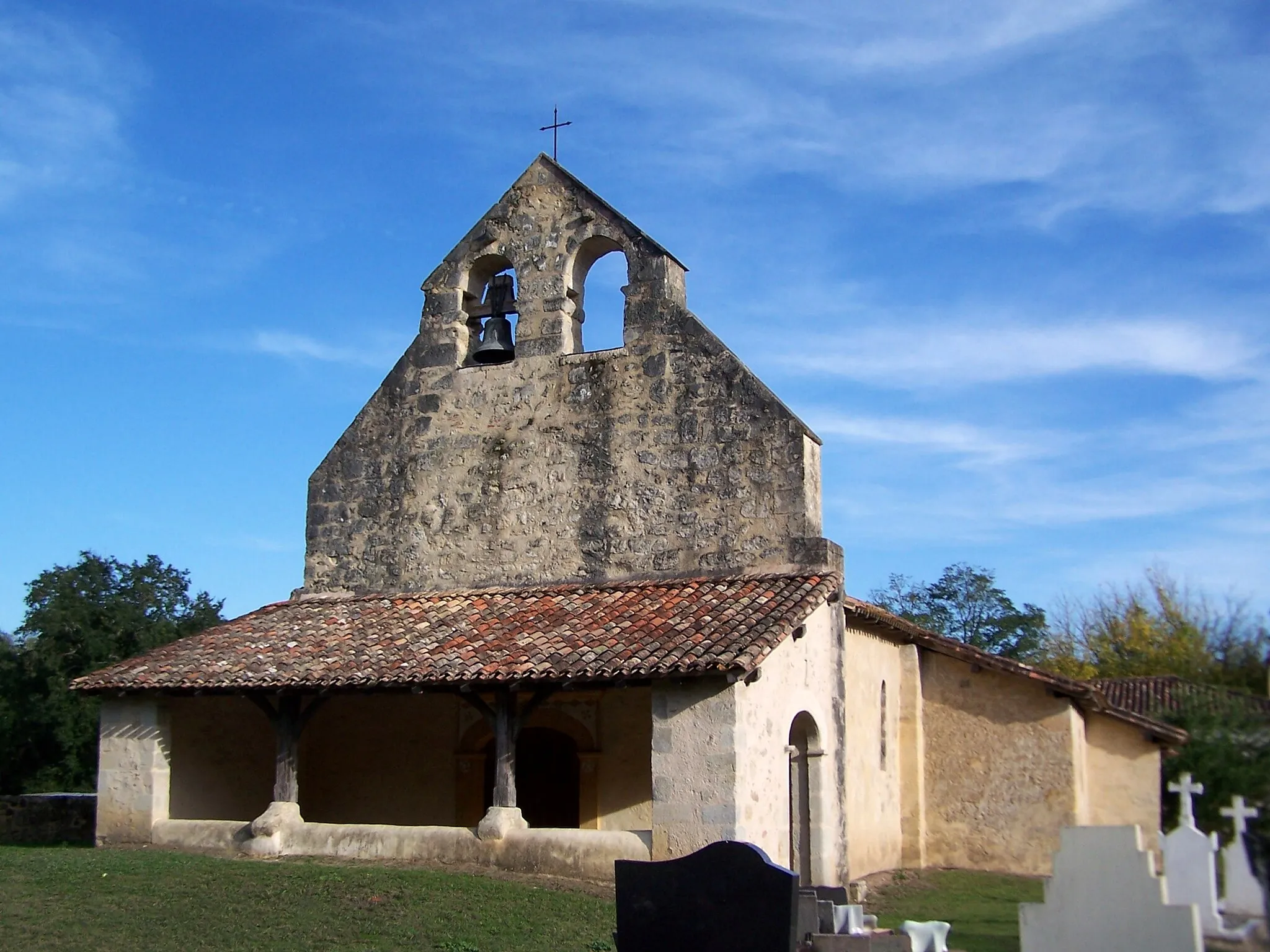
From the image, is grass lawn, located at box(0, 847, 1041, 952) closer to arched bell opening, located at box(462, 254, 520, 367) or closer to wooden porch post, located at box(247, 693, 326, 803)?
wooden porch post, located at box(247, 693, 326, 803)

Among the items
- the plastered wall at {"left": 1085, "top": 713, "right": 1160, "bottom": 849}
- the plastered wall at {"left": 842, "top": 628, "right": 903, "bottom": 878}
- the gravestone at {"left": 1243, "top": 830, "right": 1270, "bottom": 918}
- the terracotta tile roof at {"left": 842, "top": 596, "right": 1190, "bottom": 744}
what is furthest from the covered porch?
the gravestone at {"left": 1243, "top": 830, "right": 1270, "bottom": 918}

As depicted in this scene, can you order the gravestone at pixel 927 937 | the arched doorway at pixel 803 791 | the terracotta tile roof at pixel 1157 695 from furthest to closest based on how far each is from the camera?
1. the terracotta tile roof at pixel 1157 695
2. the arched doorway at pixel 803 791
3. the gravestone at pixel 927 937

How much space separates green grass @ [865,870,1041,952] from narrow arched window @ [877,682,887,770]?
1.61m

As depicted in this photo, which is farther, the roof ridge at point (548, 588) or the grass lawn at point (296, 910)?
the roof ridge at point (548, 588)

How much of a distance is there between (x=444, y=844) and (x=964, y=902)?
624 cm

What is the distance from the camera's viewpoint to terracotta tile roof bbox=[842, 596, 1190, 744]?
18.1 m

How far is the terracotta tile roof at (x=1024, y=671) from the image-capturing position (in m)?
18.1

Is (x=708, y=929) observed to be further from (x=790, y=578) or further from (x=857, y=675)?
(x=857, y=675)

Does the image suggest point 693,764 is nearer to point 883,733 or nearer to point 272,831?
point 272,831

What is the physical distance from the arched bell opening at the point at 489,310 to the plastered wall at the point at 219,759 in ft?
19.4

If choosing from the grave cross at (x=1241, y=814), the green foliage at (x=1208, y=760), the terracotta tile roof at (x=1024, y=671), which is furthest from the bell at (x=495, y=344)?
the grave cross at (x=1241, y=814)

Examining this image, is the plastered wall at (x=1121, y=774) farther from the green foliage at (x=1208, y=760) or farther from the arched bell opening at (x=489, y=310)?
the arched bell opening at (x=489, y=310)

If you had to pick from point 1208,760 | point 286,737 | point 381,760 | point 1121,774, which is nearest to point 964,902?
point 1121,774

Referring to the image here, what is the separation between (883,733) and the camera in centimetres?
1881
